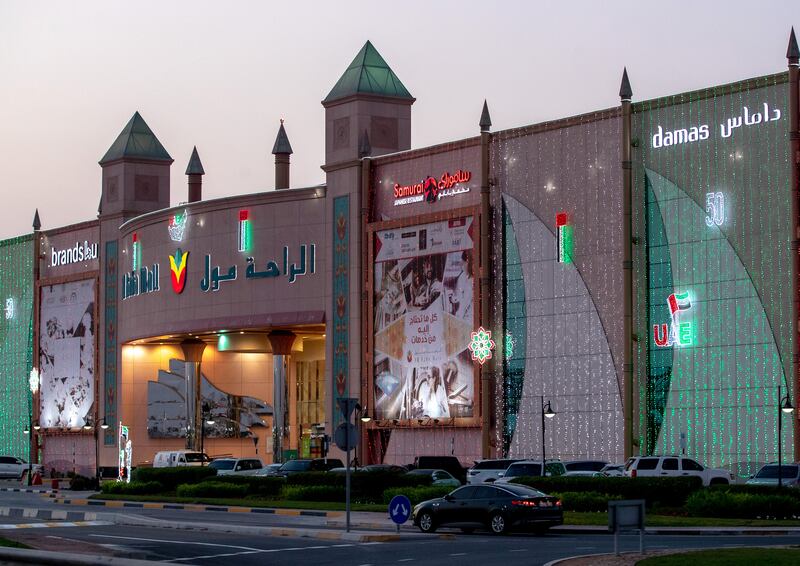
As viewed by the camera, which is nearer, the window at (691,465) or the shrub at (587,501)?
the shrub at (587,501)

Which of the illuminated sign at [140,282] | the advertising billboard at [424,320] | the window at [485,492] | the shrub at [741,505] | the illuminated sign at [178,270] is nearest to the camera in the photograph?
the window at [485,492]

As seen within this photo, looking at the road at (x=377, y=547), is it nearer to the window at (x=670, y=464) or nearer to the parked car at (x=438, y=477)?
the parked car at (x=438, y=477)

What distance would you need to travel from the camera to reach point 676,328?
2522 inches

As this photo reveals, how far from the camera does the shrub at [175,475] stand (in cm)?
6712

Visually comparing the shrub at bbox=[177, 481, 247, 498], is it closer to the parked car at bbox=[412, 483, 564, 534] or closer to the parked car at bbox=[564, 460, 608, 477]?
the parked car at bbox=[564, 460, 608, 477]

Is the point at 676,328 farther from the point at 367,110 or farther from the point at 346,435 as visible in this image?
the point at 346,435

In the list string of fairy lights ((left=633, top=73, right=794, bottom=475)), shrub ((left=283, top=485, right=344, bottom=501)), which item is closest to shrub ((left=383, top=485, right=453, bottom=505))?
shrub ((left=283, top=485, right=344, bottom=501))

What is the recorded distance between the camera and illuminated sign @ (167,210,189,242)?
91.5 metres

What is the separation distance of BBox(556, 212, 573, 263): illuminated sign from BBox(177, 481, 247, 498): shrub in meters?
19.2

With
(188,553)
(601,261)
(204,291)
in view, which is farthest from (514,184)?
(188,553)

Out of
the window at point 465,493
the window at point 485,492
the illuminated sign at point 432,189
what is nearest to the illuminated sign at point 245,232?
the illuminated sign at point 432,189

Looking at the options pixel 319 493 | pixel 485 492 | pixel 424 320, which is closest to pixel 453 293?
pixel 424 320

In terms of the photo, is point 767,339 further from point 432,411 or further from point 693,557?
point 693,557

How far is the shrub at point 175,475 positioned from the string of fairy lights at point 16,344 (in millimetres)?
44441
